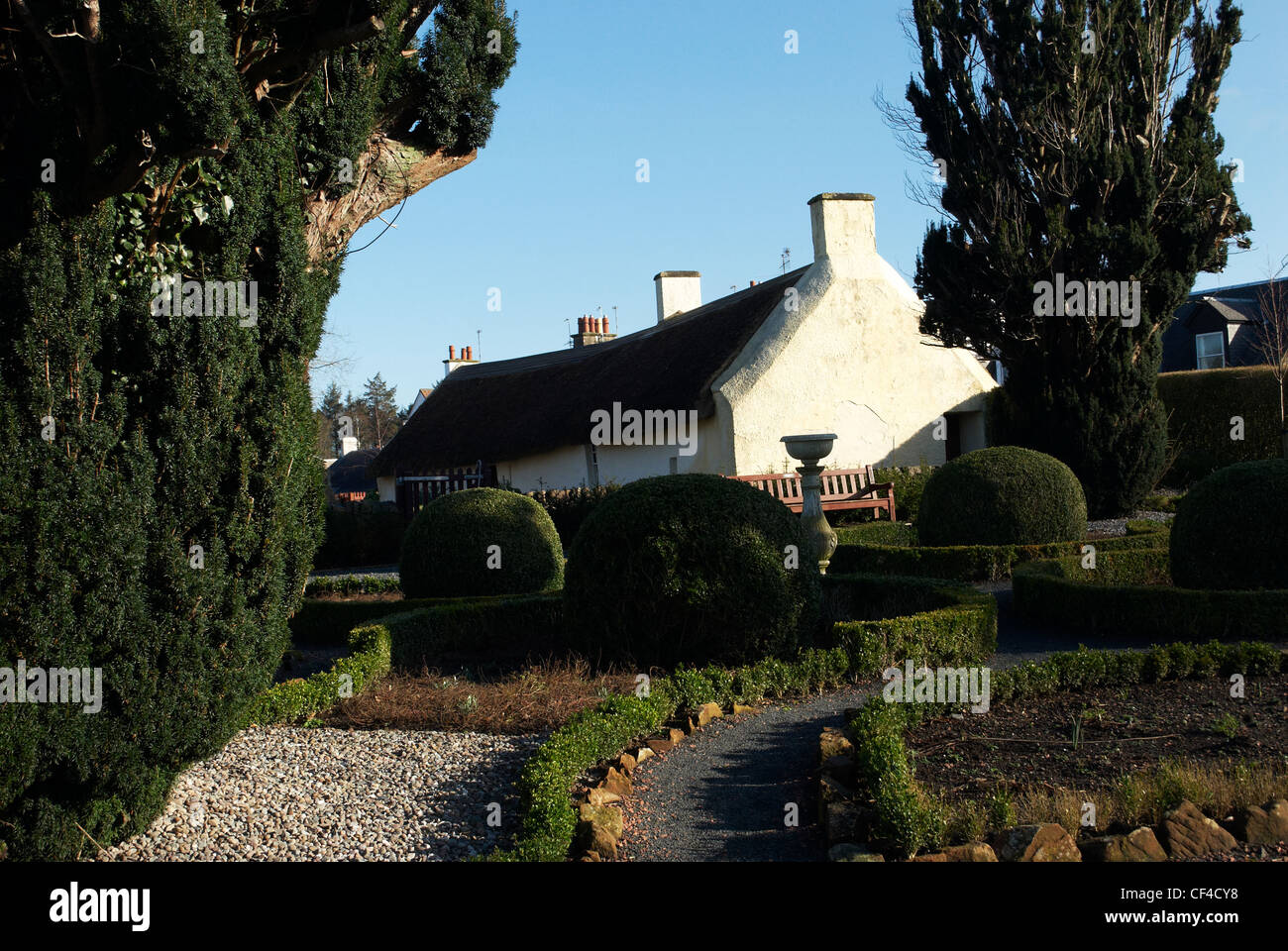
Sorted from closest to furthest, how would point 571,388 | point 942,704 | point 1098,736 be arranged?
point 1098,736
point 942,704
point 571,388

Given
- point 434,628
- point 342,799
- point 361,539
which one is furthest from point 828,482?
point 342,799

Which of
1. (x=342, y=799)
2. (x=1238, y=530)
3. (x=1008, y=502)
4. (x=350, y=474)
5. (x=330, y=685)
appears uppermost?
(x=350, y=474)

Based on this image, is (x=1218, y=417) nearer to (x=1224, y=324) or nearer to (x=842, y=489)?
(x=1224, y=324)

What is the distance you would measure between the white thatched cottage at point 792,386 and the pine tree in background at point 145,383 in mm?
16196

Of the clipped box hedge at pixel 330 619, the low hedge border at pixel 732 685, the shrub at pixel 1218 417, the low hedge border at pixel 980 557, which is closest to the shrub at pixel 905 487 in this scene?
the shrub at pixel 1218 417

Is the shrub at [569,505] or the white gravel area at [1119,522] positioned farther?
the shrub at [569,505]

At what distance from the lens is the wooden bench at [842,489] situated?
19.2 meters

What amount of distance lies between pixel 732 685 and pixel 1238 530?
18.3 feet

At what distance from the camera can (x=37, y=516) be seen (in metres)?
4.15

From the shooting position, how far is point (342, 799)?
Answer: 5.30 meters

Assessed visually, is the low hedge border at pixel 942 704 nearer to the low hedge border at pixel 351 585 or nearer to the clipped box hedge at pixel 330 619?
the clipped box hedge at pixel 330 619
